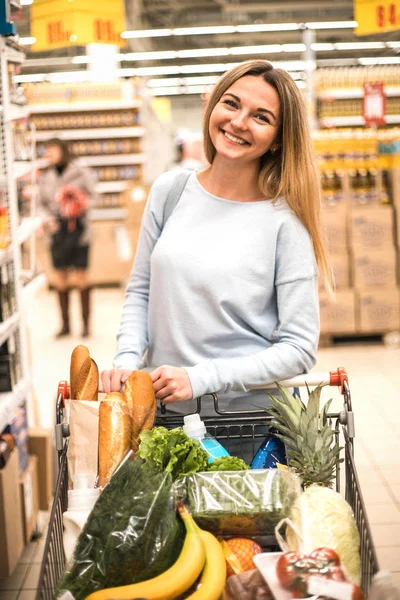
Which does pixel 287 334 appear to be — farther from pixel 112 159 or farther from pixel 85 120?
pixel 85 120

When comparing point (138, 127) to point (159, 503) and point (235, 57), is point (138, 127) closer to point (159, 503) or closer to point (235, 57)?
point (235, 57)

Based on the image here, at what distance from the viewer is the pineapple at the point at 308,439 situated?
61.1 inches

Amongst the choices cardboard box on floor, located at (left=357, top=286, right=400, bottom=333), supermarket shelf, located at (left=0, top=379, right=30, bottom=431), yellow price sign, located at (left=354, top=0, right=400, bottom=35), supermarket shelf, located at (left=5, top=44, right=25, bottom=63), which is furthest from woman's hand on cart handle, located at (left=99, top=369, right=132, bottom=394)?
yellow price sign, located at (left=354, top=0, right=400, bottom=35)

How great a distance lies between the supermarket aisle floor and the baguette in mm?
1651

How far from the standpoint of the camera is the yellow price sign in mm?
7660

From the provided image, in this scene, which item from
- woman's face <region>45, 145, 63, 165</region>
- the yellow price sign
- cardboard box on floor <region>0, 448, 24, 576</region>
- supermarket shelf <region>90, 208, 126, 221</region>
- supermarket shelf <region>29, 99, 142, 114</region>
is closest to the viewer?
cardboard box on floor <region>0, 448, 24, 576</region>

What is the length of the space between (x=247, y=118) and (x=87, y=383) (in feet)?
2.34

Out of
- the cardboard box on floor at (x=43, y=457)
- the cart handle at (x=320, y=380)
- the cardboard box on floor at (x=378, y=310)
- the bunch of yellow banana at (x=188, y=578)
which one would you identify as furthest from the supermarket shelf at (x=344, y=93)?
the bunch of yellow banana at (x=188, y=578)

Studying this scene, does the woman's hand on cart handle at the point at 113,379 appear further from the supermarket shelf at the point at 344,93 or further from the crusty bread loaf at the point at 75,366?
the supermarket shelf at the point at 344,93

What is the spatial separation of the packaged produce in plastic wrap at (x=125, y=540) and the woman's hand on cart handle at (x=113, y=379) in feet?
1.65

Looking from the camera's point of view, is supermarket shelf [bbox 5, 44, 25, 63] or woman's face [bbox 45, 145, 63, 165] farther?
woman's face [bbox 45, 145, 63, 165]

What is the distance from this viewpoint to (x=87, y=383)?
1.72 meters

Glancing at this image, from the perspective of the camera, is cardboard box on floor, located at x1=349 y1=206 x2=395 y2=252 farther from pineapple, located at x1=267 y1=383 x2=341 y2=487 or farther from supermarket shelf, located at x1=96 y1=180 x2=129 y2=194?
supermarket shelf, located at x1=96 y1=180 x2=129 y2=194

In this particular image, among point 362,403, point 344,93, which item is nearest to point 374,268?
point 362,403
